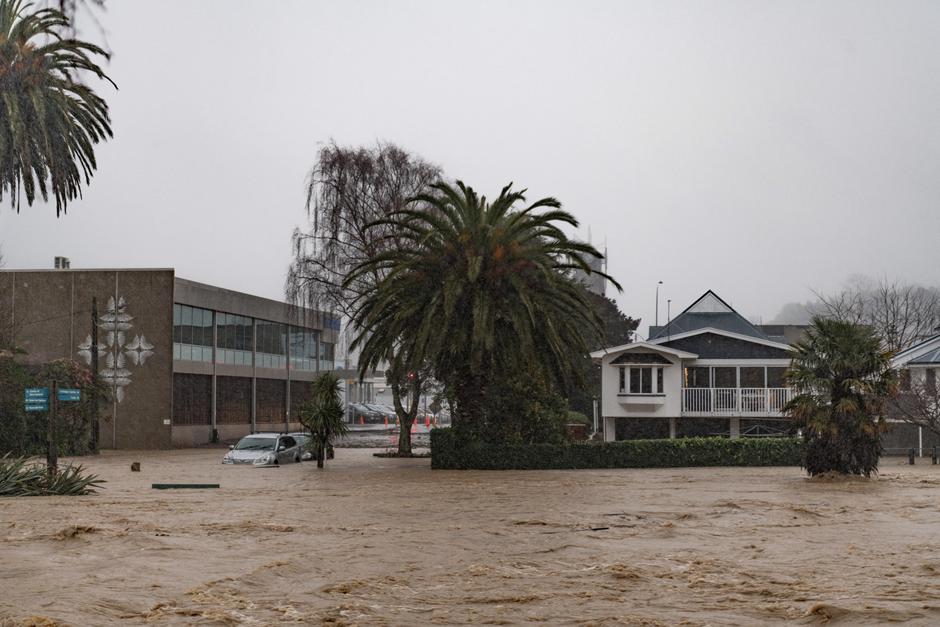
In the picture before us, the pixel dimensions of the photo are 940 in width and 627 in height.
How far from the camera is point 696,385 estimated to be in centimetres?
5350

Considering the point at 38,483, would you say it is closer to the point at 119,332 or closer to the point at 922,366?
the point at 119,332

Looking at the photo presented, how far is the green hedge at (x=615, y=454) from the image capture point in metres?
38.0

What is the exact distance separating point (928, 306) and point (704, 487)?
6115 centimetres

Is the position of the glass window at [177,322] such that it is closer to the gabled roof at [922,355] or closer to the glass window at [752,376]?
the glass window at [752,376]

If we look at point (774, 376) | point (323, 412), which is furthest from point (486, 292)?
point (774, 376)

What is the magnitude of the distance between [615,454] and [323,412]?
10247 millimetres

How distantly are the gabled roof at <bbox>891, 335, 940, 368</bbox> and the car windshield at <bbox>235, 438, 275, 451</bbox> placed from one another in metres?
26.5

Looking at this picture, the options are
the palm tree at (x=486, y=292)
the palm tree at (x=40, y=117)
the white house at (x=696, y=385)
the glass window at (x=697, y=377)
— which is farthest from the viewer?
the glass window at (x=697, y=377)

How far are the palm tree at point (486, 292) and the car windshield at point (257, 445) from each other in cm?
714

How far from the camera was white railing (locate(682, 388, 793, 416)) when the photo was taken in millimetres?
51281

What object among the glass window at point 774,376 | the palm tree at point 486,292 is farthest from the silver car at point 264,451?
the glass window at point 774,376

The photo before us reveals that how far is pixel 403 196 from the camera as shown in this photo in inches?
1937

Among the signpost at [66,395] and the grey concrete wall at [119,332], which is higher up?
the grey concrete wall at [119,332]

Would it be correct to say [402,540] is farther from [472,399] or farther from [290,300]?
[290,300]
